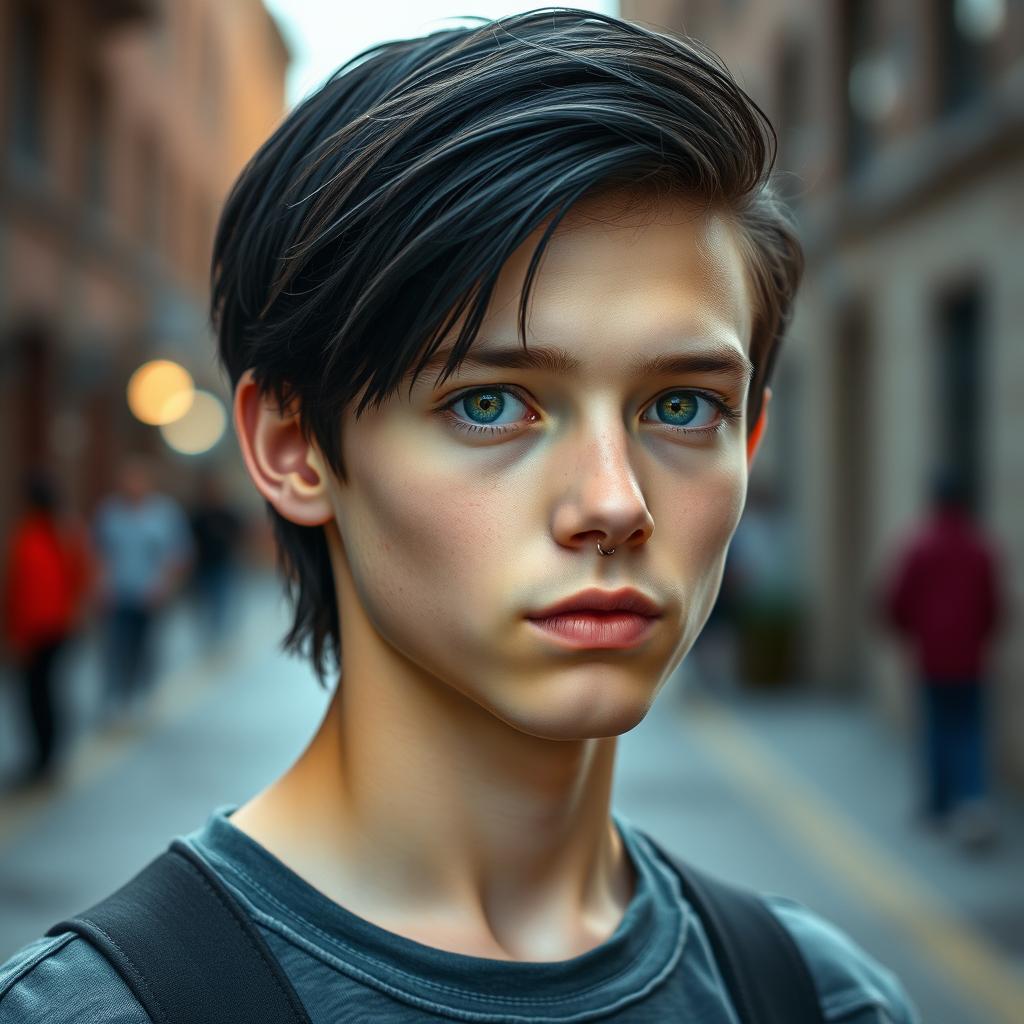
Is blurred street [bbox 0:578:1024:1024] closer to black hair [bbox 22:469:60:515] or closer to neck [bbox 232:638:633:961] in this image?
black hair [bbox 22:469:60:515]

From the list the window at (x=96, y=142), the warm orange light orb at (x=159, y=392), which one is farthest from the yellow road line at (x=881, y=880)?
the warm orange light orb at (x=159, y=392)

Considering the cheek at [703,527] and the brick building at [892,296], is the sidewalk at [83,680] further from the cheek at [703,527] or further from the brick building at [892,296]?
the brick building at [892,296]

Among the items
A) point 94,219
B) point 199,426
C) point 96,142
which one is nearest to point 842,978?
point 94,219

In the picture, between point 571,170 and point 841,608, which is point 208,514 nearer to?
point 841,608

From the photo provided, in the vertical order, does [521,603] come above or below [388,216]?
below

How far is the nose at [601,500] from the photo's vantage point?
1155 millimetres

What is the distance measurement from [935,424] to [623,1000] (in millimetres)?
10554

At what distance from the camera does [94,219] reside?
739 inches

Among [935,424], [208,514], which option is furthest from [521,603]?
[208,514]

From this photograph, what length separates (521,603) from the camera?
118 cm

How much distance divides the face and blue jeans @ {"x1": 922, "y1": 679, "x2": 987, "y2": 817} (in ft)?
22.6

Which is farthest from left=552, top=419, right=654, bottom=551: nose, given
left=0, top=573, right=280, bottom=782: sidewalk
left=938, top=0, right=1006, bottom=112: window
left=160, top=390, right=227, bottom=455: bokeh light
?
left=160, top=390, right=227, bottom=455: bokeh light

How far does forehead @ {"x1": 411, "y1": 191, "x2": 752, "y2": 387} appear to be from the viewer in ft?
3.90

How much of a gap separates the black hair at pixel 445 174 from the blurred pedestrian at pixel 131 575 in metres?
9.97
